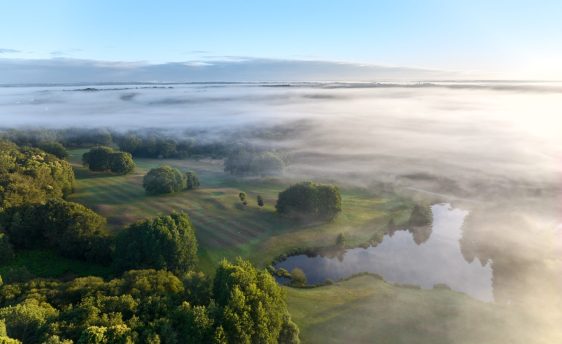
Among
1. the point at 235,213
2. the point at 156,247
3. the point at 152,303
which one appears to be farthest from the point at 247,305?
the point at 235,213

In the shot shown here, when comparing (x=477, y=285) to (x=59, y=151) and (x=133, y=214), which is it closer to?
(x=133, y=214)

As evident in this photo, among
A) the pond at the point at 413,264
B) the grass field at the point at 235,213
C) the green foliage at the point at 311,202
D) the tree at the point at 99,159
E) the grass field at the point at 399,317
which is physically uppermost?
the tree at the point at 99,159

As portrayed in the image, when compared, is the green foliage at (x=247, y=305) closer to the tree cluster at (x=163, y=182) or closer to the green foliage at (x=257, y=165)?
the tree cluster at (x=163, y=182)

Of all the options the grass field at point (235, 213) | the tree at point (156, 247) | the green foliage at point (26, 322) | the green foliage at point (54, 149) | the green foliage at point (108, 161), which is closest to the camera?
the green foliage at point (26, 322)

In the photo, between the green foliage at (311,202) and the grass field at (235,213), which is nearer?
the grass field at (235,213)

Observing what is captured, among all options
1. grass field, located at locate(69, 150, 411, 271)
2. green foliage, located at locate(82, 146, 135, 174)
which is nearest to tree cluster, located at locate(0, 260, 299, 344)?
grass field, located at locate(69, 150, 411, 271)

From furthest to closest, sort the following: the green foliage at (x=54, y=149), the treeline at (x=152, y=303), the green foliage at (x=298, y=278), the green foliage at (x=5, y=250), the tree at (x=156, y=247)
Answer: the green foliage at (x=54, y=149), the green foliage at (x=298, y=278), the green foliage at (x=5, y=250), the tree at (x=156, y=247), the treeline at (x=152, y=303)

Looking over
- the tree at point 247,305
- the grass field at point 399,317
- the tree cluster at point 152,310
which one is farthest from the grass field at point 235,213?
the tree at point 247,305

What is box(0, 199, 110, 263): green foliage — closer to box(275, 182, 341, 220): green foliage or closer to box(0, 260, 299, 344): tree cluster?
box(0, 260, 299, 344): tree cluster

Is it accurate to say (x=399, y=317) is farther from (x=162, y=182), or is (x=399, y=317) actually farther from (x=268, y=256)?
(x=162, y=182)
